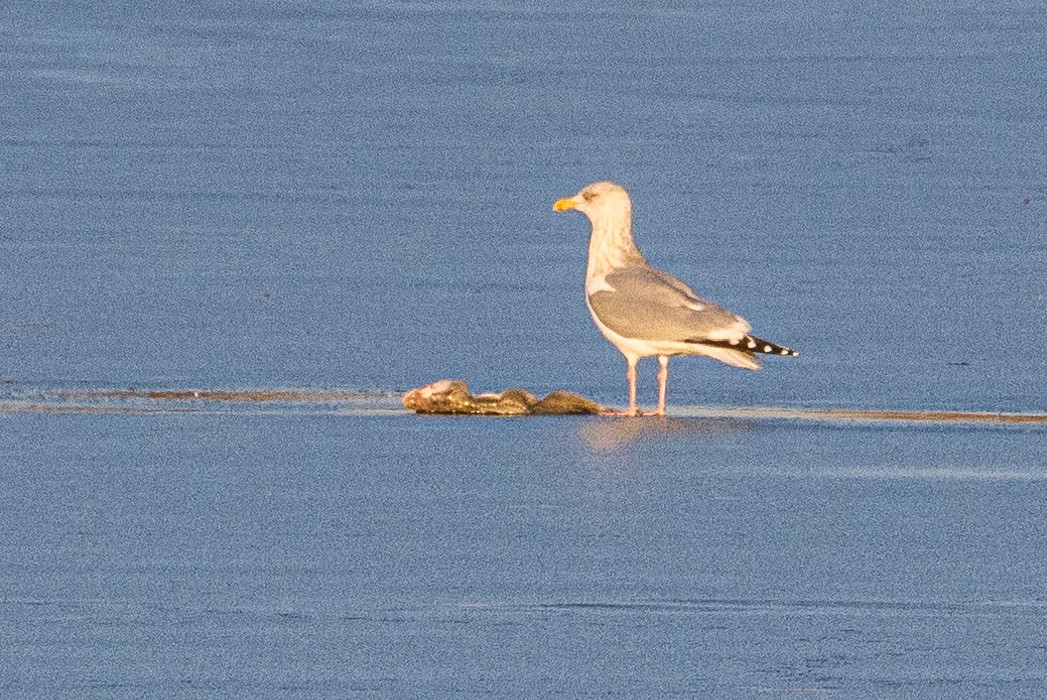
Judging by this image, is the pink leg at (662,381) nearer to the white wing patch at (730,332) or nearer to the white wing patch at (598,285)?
the white wing patch at (730,332)

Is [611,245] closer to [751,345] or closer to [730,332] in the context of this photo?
[730,332]

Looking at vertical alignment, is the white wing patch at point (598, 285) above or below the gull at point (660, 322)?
above

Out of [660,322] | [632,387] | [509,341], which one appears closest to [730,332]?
[660,322]

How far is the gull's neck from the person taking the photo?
12469mm

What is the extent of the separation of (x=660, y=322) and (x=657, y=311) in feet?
0.34

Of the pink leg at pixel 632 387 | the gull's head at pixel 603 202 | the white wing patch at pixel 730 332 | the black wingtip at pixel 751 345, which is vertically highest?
the gull's head at pixel 603 202

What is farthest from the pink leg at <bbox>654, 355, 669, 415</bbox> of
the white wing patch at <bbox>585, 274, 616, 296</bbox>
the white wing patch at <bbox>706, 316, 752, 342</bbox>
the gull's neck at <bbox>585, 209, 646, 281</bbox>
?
the gull's neck at <bbox>585, 209, 646, 281</bbox>

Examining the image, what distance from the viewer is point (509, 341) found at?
12.9m

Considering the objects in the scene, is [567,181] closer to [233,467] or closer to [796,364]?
[796,364]

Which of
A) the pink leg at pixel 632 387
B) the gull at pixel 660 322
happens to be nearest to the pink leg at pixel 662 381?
the gull at pixel 660 322

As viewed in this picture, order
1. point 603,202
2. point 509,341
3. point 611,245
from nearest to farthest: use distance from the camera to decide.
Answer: point 611,245, point 603,202, point 509,341

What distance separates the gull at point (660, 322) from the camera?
11.7m

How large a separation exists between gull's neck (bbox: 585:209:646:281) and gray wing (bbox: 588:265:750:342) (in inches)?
7.7

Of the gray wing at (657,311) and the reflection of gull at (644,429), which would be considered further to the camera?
the gray wing at (657,311)
